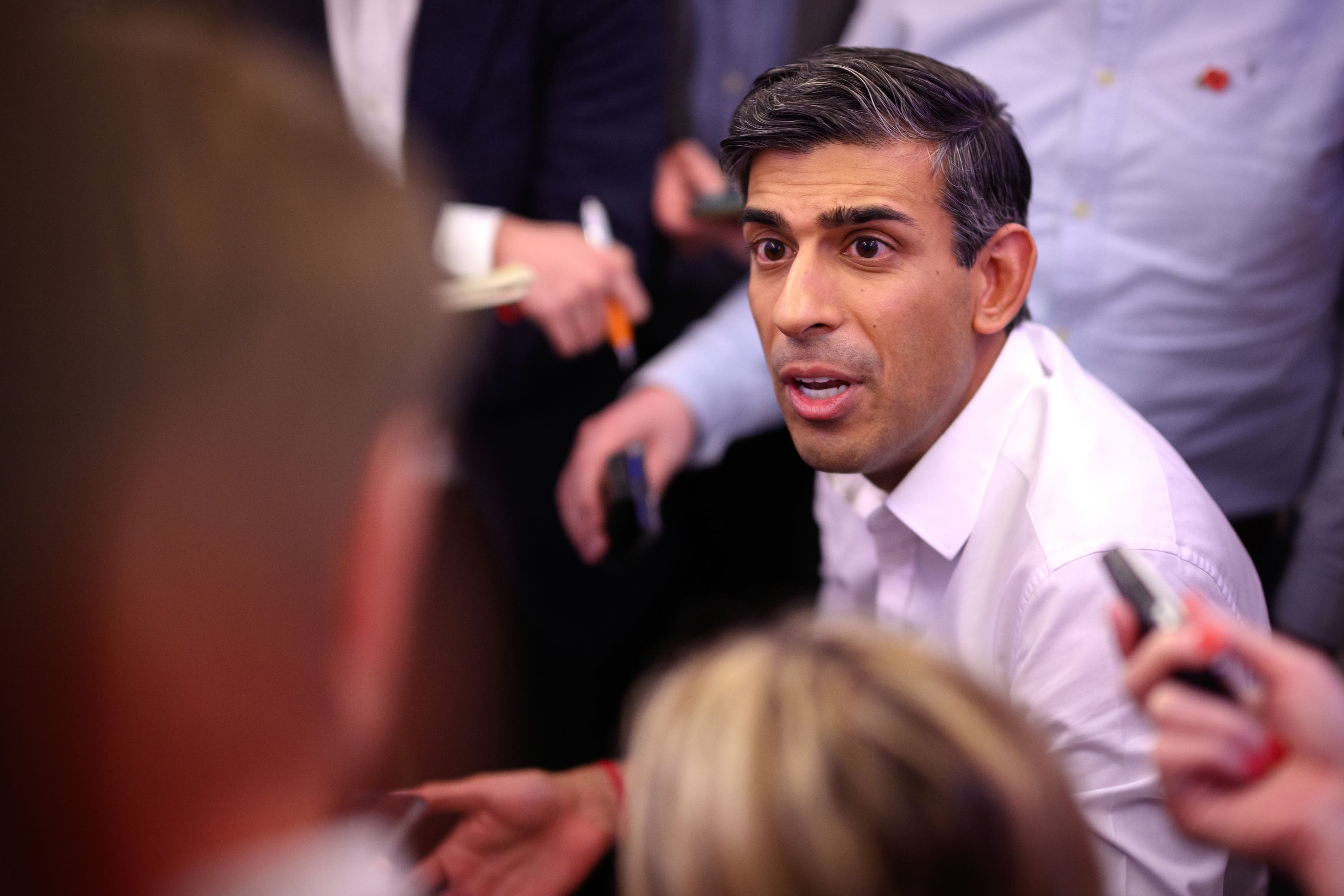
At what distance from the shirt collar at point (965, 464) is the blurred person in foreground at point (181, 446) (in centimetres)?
86

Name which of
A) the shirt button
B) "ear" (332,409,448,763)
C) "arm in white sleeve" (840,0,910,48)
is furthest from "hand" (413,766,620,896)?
the shirt button

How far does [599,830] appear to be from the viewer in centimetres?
148

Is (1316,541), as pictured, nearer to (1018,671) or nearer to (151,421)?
(1018,671)

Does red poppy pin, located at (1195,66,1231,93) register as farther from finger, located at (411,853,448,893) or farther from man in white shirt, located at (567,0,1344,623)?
finger, located at (411,853,448,893)

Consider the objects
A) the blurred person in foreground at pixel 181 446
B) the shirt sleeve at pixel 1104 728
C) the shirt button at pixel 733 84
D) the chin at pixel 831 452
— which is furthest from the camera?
the shirt button at pixel 733 84

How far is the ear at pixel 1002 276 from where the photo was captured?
139 cm

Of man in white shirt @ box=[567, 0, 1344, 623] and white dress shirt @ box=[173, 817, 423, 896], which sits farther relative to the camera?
man in white shirt @ box=[567, 0, 1344, 623]

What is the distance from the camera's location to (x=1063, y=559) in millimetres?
1226

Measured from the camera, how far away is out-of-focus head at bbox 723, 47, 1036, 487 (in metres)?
1.31

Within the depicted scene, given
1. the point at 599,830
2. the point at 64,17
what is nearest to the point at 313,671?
the point at 64,17

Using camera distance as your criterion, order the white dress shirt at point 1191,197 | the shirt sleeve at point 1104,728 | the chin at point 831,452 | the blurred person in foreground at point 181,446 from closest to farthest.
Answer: the blurred person in foreground at point 181,446 → the shirt sleeve at point 1104,728 → the chin at point 831,452 → the white dress shirt at point 1191,197

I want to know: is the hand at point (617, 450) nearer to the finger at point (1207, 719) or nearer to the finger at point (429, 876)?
the finger at point (429, 876)

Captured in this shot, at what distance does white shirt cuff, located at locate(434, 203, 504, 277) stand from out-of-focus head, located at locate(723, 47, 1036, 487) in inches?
32.0

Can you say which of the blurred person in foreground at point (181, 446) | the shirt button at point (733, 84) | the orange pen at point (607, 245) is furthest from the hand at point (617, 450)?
the blurred person in foreground at point (181, 446)
